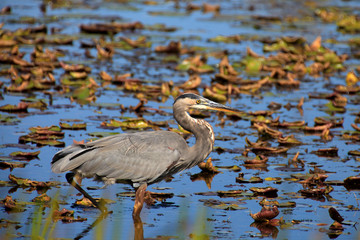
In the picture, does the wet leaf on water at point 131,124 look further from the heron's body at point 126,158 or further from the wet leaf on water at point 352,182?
the wet leaf on water at point 352,182

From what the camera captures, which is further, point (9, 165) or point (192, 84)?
point (192, 84)

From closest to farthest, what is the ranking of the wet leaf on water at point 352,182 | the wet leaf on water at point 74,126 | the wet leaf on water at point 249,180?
the wet leaf on water at point 352,182 → the wet leaf on water at point 249,180 → the wet leaf on water at point 74,126

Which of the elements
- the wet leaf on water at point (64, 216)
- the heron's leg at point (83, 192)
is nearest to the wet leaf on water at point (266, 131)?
the heron's leg at point (83, 192)

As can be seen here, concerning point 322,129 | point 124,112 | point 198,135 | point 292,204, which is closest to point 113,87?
point 124,112

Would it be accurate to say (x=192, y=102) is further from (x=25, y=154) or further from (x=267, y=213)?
(x=25, y=154)

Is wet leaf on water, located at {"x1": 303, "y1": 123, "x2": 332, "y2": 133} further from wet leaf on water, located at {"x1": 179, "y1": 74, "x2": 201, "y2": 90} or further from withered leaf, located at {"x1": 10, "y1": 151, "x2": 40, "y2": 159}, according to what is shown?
withered leaf, located at {"x1": 10, "y1": 151, "x2": 40, "y2": 159}

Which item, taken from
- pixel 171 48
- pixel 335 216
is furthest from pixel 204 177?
pixel 171 48

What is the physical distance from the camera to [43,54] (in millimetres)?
11742

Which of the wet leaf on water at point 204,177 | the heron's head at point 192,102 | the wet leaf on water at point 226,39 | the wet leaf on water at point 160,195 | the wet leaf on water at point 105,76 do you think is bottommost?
the wet leaf on water at point 204,177

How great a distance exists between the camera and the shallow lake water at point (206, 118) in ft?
18.2

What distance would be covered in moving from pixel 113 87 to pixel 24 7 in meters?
9.15

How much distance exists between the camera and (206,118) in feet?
31.1

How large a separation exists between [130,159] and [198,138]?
763 mm

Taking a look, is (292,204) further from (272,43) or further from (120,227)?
(272,43)
